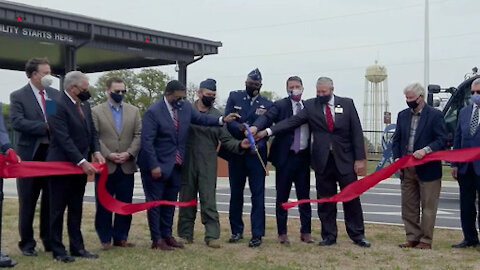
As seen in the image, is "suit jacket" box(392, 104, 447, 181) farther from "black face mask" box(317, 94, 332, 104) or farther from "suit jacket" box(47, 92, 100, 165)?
"suit jacket" box(47, 92, 100, 165)

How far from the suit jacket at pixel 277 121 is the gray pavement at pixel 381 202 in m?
3.48

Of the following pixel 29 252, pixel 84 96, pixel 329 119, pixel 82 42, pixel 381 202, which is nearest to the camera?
pixel 84 96

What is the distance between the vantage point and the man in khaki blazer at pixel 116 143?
867cm

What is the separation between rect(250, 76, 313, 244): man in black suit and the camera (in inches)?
368

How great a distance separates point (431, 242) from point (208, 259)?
2.94m

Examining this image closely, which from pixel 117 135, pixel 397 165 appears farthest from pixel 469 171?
pixel 117 135

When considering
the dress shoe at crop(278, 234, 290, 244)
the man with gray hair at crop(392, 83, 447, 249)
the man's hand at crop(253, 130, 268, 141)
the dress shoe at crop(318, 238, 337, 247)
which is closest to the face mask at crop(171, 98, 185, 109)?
the man's hand at crop(253, 130, 268, 141)

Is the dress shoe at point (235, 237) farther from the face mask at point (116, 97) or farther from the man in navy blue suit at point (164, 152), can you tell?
the face mask at point (116, 97)

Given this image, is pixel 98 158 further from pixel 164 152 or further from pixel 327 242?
pixel 327 242

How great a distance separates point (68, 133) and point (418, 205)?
4493 millimetres

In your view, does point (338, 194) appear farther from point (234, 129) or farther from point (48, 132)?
point (48, 132)

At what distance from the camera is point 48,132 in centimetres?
809

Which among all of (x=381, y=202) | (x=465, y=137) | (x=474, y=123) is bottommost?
(x=381, y=202)

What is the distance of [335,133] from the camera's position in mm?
9195
